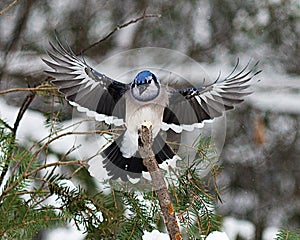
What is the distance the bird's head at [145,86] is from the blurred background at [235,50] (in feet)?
2.24

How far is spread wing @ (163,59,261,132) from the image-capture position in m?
0.63

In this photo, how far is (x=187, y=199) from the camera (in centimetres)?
58

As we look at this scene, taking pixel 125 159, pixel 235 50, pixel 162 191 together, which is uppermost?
pixel 235 50

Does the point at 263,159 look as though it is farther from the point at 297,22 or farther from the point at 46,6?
the point at 46,6

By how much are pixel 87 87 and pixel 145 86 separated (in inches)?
2.5

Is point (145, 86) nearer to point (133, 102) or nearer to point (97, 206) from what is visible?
point (133, 102)

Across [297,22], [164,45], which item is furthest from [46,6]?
[297,22]

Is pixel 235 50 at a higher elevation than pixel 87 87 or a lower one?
higher

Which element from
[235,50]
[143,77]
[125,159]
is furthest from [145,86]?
[235,50]

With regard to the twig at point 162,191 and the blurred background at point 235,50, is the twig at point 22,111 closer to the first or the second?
the twig at point 162,191

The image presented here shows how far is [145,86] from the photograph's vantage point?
58 cm

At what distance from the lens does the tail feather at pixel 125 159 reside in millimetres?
604

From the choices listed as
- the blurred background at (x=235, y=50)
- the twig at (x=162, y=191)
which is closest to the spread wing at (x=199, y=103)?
the twig at (x=162, y=191)

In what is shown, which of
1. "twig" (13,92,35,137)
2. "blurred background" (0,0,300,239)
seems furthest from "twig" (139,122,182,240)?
"blurred background" (0,0,300,239)
